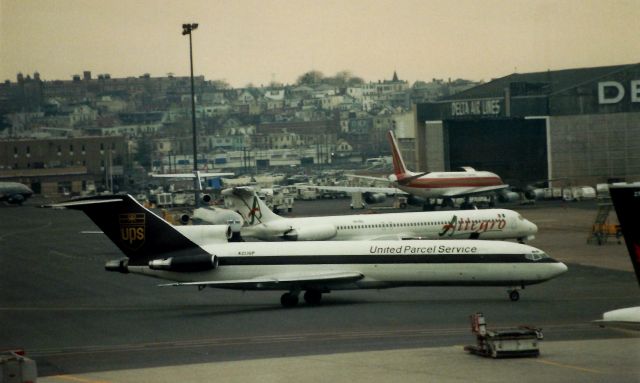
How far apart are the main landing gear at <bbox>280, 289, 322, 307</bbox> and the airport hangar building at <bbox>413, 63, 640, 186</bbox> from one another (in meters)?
15.2

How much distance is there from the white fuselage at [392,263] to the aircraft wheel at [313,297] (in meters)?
0.89

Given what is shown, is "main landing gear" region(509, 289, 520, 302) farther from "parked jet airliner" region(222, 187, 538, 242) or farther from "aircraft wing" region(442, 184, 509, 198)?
"aircraft wing" region(442, 184, 509, 198)

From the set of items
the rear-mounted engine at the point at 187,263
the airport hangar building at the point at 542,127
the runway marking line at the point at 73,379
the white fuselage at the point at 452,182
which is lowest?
the runway marking line at the point at 73,379

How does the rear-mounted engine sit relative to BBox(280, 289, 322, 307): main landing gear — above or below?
above

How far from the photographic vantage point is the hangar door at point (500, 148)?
230 ft

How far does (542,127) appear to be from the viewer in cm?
6278

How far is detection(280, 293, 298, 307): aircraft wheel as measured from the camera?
45375 millimetres

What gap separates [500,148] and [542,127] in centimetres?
1981

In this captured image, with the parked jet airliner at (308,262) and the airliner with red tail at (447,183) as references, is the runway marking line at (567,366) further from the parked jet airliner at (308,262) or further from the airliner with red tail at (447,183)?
the airliner with red tail at (447,183)

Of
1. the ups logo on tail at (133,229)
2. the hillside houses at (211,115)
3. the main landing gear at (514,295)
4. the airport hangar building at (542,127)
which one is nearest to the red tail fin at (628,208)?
the hillside houses at (211,115)

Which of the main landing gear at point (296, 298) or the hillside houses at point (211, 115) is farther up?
the hillside houses at point (211, 115)

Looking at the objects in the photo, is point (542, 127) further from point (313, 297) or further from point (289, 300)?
point (289, 300)

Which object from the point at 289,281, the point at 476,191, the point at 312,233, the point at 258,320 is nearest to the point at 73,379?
the point at 258,320

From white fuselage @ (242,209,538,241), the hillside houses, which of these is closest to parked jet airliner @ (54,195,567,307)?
the hillside houses
